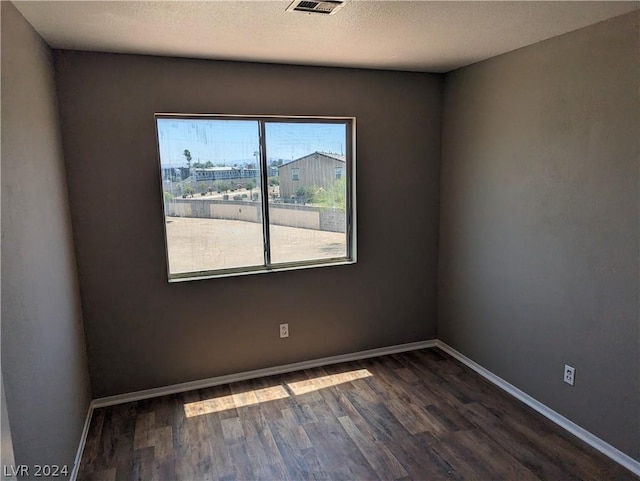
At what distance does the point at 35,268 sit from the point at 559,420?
3.15m

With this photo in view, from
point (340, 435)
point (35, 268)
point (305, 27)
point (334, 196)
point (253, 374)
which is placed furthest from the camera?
point (334, 196)

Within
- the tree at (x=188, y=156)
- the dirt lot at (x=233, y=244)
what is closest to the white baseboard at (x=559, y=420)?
the dirt lot at (x=233, y=244)

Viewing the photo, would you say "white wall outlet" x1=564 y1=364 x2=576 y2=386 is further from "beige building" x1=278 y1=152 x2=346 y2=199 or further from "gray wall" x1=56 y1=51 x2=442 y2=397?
"beige building" x1=278 y1=152 x2=346 y2=199

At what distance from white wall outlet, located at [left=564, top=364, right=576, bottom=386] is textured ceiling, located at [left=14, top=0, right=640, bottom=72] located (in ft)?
6.69

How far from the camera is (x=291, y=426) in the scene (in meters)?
2.78

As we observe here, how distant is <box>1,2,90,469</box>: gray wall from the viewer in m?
1.65

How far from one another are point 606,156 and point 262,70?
7.54ft

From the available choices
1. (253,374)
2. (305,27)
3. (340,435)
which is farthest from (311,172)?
(340,435)

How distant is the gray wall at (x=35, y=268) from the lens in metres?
1.65

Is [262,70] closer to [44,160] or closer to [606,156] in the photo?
[44,160]

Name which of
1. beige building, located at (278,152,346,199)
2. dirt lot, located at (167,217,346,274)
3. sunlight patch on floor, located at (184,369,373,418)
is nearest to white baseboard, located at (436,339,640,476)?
sunlight patch on floor, located at (184,369,373,418)

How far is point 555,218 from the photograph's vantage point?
8.81 ft

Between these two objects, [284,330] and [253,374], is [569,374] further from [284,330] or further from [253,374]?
[253,374]

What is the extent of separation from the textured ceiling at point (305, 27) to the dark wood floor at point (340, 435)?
2.42 meters
